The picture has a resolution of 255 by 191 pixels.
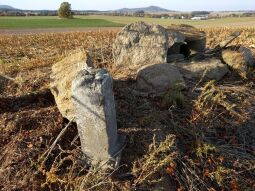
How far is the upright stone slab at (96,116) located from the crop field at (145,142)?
0.16m

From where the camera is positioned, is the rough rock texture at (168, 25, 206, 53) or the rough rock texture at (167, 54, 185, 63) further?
the rough rock texture at (168, 25, 206, 53)

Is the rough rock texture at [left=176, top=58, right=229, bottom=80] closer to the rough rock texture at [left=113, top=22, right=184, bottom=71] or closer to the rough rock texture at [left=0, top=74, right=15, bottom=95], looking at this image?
the rough rock texture at [left=113, top=22, right=184, bottom=71]

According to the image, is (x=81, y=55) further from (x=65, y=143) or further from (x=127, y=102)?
(x=65, y=143)

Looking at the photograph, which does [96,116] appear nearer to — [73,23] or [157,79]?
[157,79]

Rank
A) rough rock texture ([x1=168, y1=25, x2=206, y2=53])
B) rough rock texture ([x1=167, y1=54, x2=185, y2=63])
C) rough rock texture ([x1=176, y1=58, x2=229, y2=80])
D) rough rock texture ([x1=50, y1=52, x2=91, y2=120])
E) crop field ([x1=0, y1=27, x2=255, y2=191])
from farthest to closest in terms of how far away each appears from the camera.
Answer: rough rock texture ([x1=168, y1=25, x2=206, y2=53]) < rough rock texture ([x1=167, y1=54, x2=185, y2=63]) < rough rock texture ([x1=176, y1=58, x2=229, y2=80]) < rough rock texture ([x1=50, y1=52, x2=91, y2=120]) < crop field ([x1=0, y1=27, x2=255, y2=191])

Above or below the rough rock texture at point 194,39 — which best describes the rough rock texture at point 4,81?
below

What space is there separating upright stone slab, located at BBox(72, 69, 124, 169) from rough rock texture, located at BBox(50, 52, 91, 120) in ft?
1.92

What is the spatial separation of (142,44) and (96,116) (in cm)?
274

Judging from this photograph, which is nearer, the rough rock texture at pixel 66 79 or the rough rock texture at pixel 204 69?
the rough rock texture at pixel 66 79

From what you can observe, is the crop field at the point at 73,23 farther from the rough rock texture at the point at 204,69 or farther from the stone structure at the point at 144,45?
the rough rock texture at the point at 204,69

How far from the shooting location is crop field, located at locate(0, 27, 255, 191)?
360cm

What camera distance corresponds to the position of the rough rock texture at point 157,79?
4.94m

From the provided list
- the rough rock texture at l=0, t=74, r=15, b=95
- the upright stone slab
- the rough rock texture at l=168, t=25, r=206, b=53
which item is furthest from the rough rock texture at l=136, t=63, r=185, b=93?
the rough rock texture at l=0, t=74, r=15, b=95

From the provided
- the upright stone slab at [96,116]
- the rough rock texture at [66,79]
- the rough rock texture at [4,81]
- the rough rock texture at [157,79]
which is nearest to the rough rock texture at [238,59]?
the rough rock texture at [157,79]
